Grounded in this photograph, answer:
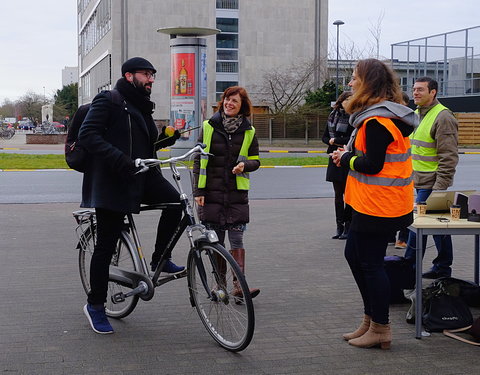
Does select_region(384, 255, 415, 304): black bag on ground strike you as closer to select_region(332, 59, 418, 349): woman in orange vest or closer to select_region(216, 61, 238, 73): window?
select_region(332, 59, 418, 349): woman in orange vest

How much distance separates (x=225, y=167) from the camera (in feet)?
19.2

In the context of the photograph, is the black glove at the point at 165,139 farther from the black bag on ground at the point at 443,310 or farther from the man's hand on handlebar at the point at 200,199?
the black bag on ground at the point at 443,310

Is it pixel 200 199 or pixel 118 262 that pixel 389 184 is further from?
pixel 118 262

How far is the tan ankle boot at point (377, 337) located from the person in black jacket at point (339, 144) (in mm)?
4223

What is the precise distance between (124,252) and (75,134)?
0.96 m

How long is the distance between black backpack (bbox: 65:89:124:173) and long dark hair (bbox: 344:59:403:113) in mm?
1637

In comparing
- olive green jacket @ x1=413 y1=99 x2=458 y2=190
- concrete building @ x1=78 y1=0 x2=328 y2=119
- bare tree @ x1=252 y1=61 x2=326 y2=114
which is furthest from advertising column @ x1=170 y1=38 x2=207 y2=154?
concrete building @ x1=78 y1=0 x2=328 y2=119

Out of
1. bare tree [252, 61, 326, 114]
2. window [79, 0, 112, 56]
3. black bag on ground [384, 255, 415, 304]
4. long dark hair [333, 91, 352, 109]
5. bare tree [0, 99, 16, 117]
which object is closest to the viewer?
black bag on ground [384, 255, 415, 304]

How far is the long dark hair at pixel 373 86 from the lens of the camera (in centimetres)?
466

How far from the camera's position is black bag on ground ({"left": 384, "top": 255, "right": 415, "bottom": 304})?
6.01m

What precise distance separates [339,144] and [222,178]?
3.49 meters

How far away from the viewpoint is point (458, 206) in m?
5.30

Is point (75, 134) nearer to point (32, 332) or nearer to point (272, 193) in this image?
point (32, 332)

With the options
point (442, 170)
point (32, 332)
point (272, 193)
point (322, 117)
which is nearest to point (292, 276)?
point (442, 170)
